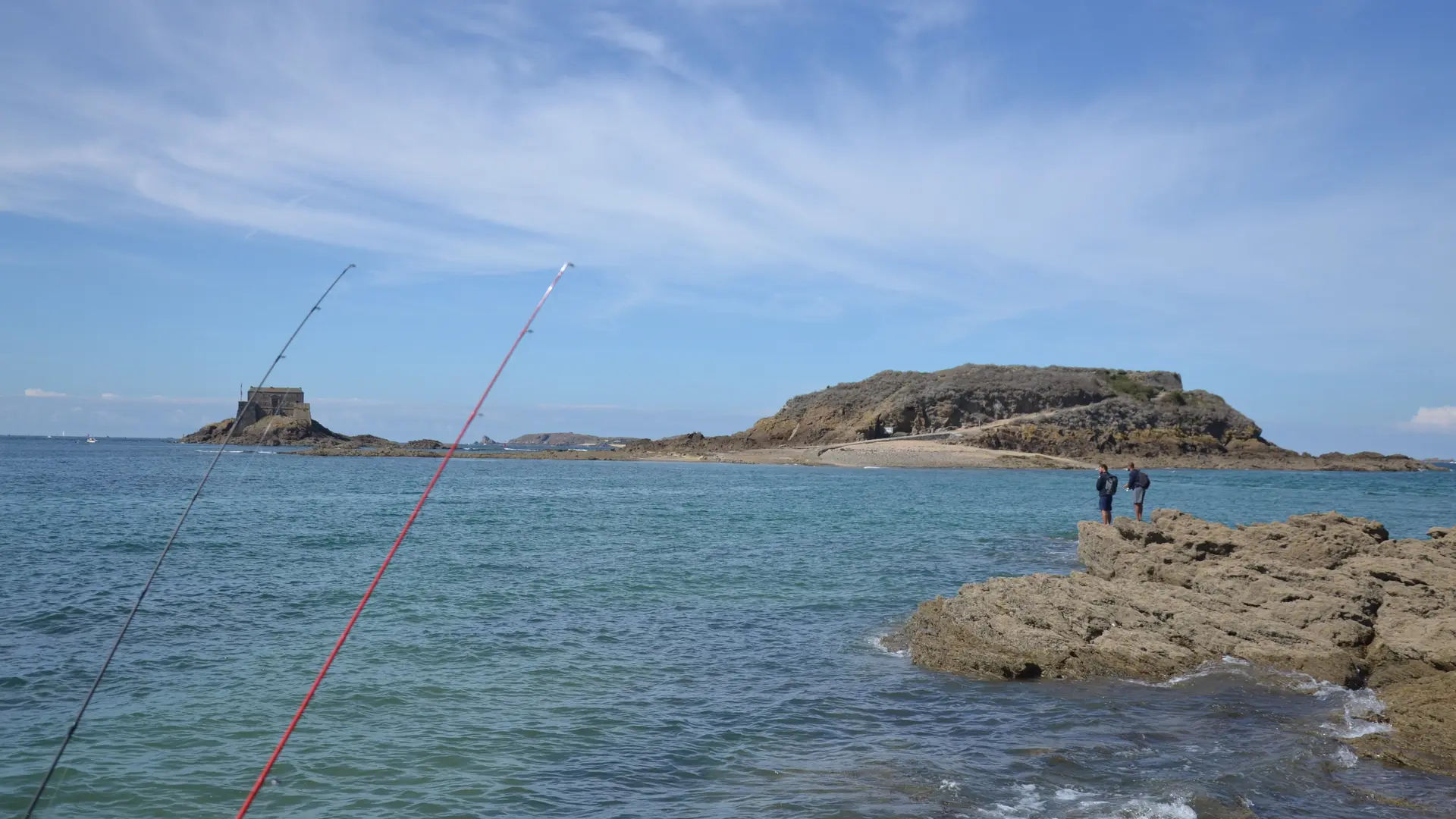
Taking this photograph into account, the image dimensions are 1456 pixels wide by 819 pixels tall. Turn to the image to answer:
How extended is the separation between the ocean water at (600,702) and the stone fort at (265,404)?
3067mm

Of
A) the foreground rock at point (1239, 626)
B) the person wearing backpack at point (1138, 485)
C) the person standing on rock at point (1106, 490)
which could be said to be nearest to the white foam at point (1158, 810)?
the foreground rock at point (1239, 626)

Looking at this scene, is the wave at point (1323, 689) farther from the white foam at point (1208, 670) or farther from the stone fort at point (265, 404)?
the stone fort at point (265, 404)

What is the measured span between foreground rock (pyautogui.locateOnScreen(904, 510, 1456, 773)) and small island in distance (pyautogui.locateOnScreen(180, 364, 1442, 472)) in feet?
231

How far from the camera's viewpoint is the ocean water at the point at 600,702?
7504 millimetres

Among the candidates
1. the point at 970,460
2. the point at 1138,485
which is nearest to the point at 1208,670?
the point at 1138,485

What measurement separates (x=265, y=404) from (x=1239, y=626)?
11.7 meters

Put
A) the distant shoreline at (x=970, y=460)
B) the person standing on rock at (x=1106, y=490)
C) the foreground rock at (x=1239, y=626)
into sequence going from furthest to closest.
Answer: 1. the distant shoreline at (x=970, y=460)
2. the person standing on rock at (x=1106, y=490)
3. the foreground rock at (x=1239, y=626)

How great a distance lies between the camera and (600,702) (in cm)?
1023

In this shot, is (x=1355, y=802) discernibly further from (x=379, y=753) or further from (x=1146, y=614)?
(x=379, y=753)

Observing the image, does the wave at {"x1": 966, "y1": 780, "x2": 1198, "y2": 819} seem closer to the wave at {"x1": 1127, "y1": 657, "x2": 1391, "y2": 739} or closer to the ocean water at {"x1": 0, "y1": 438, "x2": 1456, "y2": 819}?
the ocean water at {"x1": 0, "y1": 438, "x2": 1456, "y2": 819}

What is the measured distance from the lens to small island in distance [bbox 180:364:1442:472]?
290 ft

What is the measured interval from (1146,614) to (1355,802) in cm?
539

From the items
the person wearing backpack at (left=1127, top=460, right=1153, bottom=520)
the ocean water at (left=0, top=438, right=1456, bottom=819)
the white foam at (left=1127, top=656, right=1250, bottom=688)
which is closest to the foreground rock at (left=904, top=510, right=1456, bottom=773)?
the white foam at (left=1127, top=656, right=1250, bottom=688)

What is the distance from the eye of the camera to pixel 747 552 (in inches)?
917
